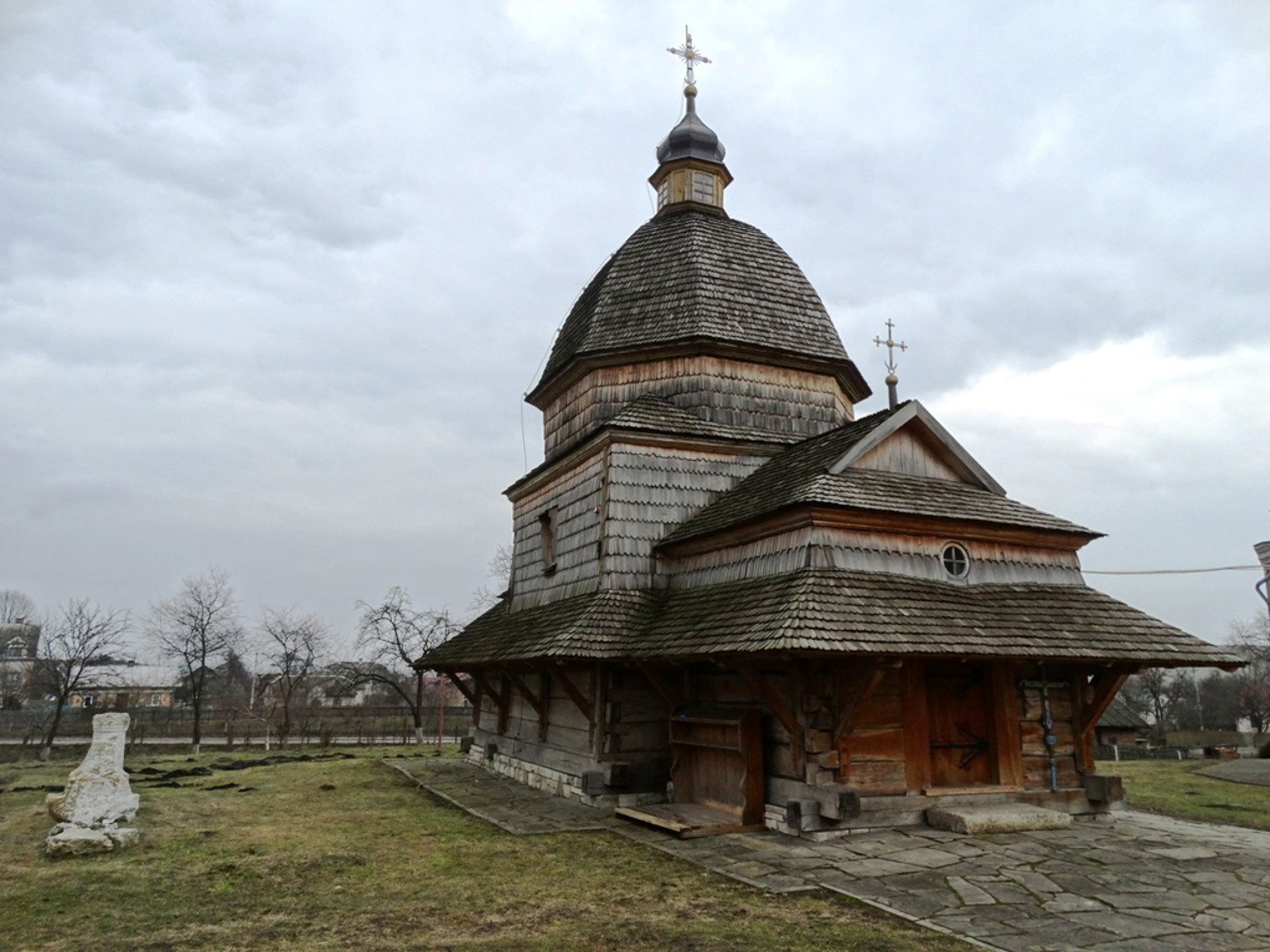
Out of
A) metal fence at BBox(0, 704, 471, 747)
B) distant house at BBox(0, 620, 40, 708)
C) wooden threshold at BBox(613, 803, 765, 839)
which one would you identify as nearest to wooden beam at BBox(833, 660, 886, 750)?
wooden threshold at BBox(613, 803, 765, 839)

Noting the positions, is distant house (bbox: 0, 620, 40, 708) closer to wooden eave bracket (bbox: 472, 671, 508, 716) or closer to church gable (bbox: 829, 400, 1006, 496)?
wooden eave bracket (bbox: 472, 671, 508, 716)

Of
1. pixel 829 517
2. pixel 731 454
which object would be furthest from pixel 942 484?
pixel 731 454

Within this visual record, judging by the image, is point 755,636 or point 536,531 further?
point 536,531

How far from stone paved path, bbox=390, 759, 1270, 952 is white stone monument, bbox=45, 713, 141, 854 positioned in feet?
14.3

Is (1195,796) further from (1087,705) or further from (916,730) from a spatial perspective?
(916,730)

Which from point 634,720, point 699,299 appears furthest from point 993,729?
point 699,299

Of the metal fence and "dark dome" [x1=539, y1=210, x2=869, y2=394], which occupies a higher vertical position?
"dark dome" [x1=539, y1=210, x2=869, y2=394]

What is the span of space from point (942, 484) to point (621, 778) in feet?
20.1

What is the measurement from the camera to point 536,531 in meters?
15.9

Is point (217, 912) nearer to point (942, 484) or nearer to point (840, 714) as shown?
point (840, 714)

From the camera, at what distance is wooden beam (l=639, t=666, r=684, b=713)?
11094mm

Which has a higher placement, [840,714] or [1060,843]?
[840,714]

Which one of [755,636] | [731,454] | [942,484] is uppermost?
[731,454]

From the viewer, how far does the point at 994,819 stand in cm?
916
